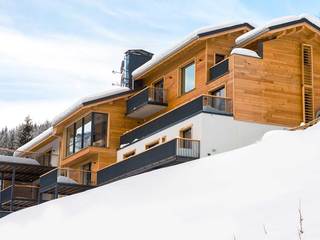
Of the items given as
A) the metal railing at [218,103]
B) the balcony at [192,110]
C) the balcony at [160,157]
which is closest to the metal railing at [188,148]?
the balcony at [160,157]

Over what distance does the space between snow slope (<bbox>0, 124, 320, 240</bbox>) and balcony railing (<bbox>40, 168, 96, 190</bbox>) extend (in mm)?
7180

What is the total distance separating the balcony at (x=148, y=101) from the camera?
108 ft

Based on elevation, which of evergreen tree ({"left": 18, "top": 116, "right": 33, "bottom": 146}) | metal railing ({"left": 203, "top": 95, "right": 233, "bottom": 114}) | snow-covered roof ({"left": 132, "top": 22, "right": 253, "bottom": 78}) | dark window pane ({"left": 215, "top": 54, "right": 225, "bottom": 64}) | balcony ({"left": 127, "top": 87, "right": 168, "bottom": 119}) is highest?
evergreen tree ({"left": 18, "top": 116, "right": 33, "bottom": 146})

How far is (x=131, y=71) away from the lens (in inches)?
1495

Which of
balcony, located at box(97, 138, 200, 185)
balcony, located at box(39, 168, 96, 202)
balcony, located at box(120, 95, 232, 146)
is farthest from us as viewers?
balcony, located at box(39, 168, 96, 202)

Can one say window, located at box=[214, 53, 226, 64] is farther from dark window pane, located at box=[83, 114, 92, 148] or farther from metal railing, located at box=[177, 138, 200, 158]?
dark window pane, located at box=[83, 114, 92, 148]

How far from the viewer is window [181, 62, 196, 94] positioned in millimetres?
31234

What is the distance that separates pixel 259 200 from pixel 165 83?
19.3m

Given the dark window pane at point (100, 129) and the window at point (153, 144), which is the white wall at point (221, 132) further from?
the dark window pane at point (100, 129)


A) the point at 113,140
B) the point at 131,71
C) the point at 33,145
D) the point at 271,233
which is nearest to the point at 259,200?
the point at 271,233

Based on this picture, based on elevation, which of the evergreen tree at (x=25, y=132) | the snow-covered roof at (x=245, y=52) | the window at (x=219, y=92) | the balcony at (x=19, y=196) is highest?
the evergreen tree at (x=25, y=132)

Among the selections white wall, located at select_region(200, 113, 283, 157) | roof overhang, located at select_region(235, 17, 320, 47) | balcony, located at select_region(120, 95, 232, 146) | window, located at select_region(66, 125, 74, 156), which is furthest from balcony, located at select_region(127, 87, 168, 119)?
white wall, located at select_region(200, 113, 283, 157)

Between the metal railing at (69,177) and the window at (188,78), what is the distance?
717cm

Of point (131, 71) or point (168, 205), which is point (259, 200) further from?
point (131, 71)
